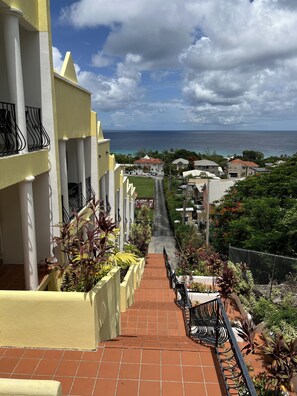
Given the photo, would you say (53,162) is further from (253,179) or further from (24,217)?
(253,179)

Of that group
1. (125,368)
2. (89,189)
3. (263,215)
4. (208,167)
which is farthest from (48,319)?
(208,167)

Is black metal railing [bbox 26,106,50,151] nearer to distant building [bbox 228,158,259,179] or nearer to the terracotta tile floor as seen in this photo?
the terracotta tile floor

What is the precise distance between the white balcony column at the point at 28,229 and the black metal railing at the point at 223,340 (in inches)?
149

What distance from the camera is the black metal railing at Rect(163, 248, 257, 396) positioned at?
4132 mm

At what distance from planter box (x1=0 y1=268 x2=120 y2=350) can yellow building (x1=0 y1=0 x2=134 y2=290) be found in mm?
1786

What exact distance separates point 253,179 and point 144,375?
29164 mm

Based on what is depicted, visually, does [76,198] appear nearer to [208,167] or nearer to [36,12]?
[36,12]

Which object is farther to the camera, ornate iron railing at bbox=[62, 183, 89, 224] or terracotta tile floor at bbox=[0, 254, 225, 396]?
ornate iron railing at bbox=[62, 183, 89, 224]

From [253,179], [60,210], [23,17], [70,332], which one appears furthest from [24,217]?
[253,179]

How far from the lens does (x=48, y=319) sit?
5129 mm

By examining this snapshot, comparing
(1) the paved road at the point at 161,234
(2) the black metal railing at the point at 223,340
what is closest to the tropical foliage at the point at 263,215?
(1) the paved road at the point at 161,234

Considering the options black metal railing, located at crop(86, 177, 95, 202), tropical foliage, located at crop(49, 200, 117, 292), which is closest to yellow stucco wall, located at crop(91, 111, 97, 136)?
black metal railing, located at crop(86, 177, 95, 202)

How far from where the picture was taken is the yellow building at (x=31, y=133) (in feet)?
19.7

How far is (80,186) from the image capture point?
1134 centimetres
